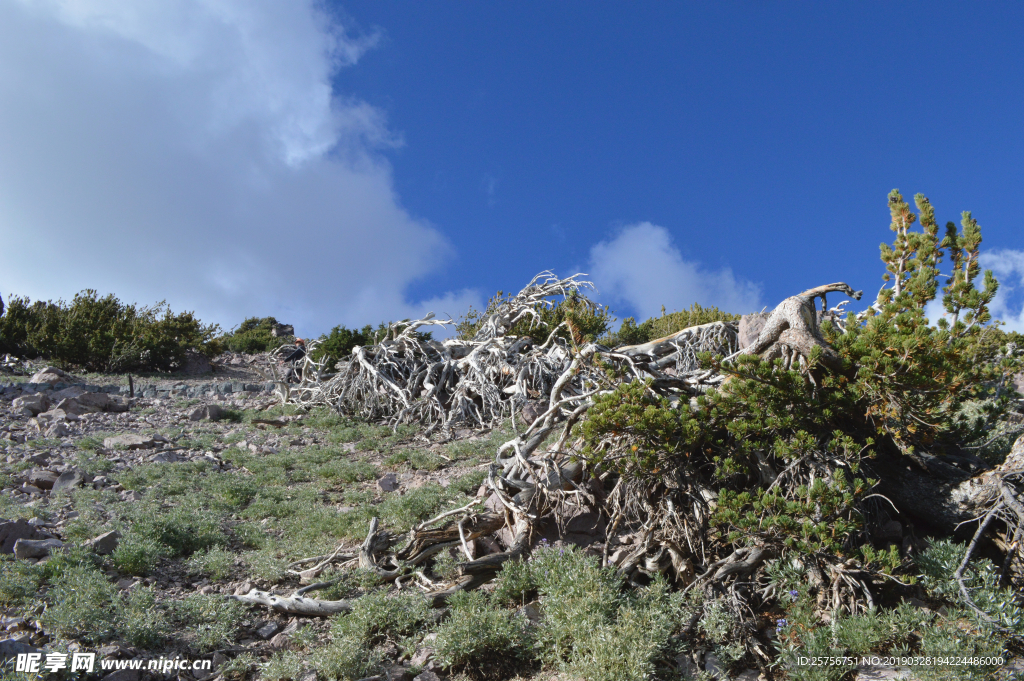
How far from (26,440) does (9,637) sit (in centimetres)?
849

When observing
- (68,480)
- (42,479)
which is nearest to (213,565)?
(68,480)

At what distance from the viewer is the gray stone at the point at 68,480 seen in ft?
27.1

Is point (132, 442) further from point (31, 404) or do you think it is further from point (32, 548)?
point (32, 548)

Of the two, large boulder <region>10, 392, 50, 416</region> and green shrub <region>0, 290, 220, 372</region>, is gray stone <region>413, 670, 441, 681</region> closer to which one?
large boulder <region>10, 392, 50, 416</region>

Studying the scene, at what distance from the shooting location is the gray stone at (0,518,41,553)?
19.3 ft

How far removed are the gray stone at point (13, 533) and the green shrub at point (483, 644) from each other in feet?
16.2

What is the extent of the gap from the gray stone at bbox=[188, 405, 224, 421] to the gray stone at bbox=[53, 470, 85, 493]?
5.96m

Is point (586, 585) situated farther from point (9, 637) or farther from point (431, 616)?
point (9, 637)

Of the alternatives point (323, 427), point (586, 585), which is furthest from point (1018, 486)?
point (323, 427)

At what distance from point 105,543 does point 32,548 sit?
0.63 meters

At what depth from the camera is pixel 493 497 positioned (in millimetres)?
6645

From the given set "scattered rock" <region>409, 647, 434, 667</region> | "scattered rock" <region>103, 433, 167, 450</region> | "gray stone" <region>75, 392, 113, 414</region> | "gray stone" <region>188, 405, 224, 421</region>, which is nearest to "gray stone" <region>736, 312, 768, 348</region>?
"scattered rock" <region>409, 647, 434, 667</region>

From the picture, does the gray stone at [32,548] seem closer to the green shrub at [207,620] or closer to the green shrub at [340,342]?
the green shrub at [207,620]

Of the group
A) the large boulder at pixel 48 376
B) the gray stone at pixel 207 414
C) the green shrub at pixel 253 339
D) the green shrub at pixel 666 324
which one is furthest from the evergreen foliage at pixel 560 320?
the green shrub at pixel 253 339
